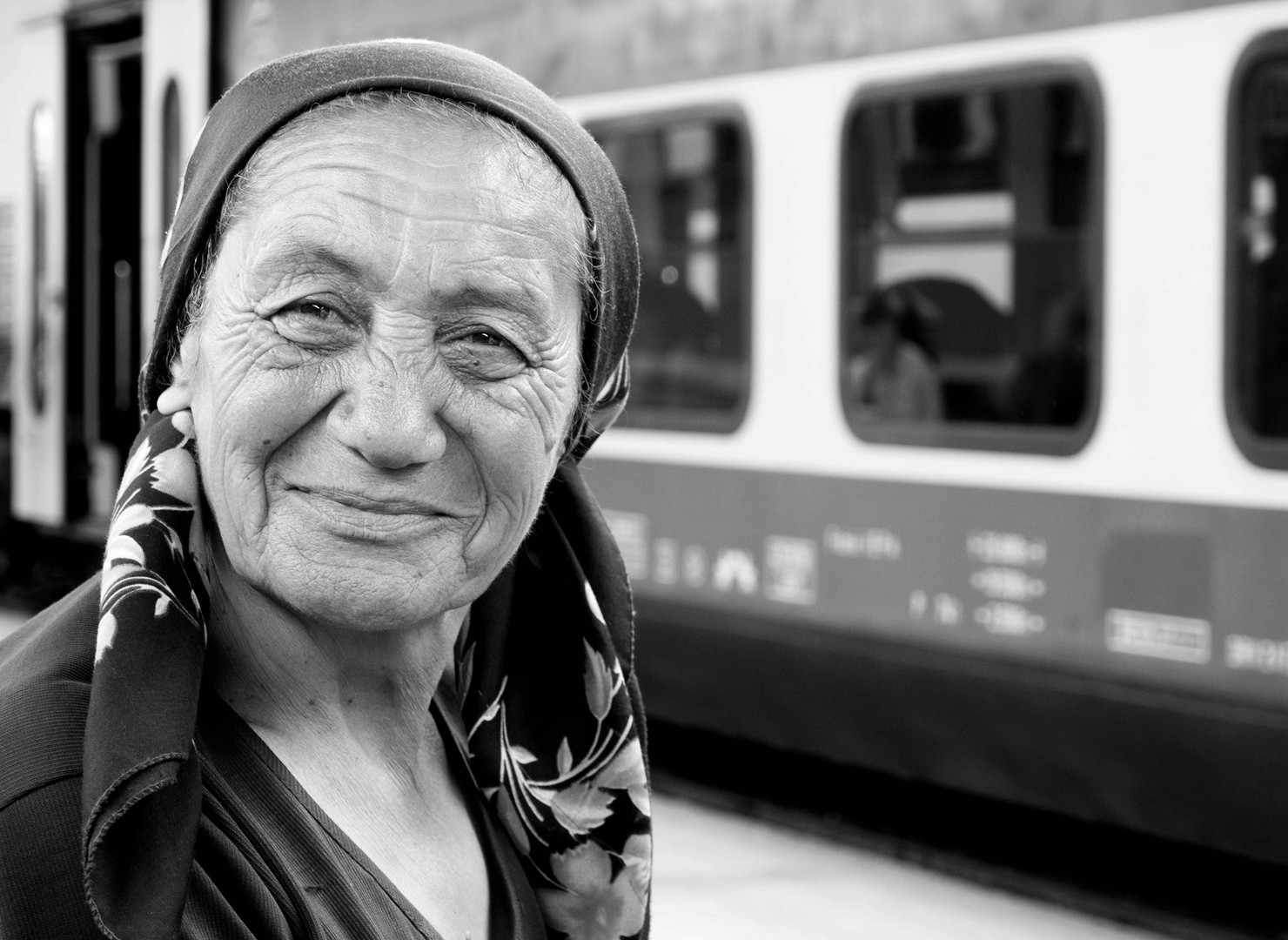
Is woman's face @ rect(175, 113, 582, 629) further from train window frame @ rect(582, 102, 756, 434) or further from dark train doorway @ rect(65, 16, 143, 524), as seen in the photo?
dark train doorway @ rect(65, 16, 143, 524)

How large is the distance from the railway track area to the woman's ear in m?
3.69

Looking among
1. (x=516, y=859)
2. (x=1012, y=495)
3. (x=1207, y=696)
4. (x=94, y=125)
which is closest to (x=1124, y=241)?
(x=1012, y=495)

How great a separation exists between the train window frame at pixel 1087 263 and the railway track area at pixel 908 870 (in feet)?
4.22

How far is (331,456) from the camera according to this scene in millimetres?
1245

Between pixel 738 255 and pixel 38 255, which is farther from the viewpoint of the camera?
pixel 38 255

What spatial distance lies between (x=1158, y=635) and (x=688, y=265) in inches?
89.6

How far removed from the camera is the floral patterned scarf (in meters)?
1.14

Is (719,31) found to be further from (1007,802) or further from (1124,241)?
(1007,802)

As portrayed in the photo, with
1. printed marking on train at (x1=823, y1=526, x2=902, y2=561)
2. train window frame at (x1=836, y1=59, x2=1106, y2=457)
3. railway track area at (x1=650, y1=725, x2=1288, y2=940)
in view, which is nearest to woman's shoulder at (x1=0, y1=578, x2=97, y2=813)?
railway track area at (x1=650, y1=725, x2=1288, y2=940)

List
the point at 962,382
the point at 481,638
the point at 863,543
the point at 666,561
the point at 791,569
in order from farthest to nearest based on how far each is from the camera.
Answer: the point at 666,561 → the point at 791,569 → the point at 863,543 → the point at 962,382 → the point at 481,638

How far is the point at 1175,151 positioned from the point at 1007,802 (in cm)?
267

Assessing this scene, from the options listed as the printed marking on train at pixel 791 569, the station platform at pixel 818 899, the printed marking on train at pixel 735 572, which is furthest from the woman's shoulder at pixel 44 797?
the printed marking on train at pixel 735 572

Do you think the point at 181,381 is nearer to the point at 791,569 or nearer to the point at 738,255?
the point at 791,569

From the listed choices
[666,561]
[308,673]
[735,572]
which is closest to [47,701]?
[308,673]
